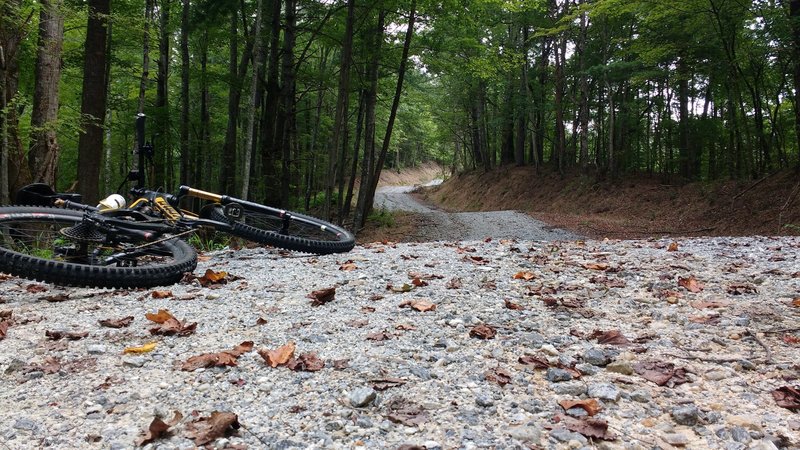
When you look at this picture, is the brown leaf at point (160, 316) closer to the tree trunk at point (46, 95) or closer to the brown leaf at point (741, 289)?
the brown leaf at point (741, 289)

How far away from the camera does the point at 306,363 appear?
240 cm

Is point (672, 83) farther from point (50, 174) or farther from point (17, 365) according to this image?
point (17, 365)

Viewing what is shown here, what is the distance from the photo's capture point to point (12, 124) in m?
6.29

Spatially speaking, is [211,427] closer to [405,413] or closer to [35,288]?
[405,413]

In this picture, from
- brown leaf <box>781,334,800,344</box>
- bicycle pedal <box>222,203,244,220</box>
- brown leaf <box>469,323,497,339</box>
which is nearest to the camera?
brown leaf <box>781,334,800,344</box>

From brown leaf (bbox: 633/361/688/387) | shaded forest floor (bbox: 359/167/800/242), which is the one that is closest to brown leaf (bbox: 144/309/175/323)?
brown leaf (bbox: 633/361/688/387)

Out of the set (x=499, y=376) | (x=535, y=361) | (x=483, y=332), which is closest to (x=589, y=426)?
(x=499, y=376)

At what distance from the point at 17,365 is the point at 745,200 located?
16593mm

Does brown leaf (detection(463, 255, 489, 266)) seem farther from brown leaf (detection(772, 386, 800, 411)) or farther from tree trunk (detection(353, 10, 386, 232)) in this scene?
tree trunk (detection(353, 10, 386, 232))

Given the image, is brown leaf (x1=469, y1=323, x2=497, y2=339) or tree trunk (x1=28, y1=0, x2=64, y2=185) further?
tree trunk (x1=28, y1=0, x2=64, y2=185)

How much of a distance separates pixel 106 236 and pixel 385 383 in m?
3.23

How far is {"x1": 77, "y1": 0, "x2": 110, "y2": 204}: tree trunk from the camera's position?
7652mm

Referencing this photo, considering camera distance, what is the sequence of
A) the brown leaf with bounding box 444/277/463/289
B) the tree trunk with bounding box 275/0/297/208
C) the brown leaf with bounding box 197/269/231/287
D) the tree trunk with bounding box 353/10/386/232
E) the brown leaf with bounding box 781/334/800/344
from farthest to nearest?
1. the tree trunk with bounding box 353/10/386/232
2. the tree trunk with bounding box 275/0/297/208
3. the brown leaf with bounding box 197/269/231/287
4. the brown leaf with bounding box 444/277/463/289
5. the brown leaf with bounding box 781/334/800/344

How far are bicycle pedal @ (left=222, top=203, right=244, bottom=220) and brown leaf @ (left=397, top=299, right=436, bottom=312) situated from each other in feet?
9.07
